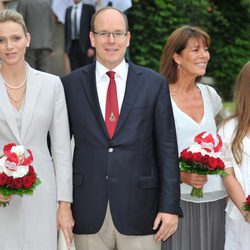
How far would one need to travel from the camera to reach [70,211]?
5250 millimetres

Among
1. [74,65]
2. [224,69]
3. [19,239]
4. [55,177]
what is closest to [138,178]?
[55,177]

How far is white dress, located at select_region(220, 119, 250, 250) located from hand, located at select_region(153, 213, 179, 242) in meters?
0.79

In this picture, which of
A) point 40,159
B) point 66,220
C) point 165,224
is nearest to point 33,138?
point 40,159

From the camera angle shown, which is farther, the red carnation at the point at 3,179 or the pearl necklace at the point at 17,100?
the pearl necklace at the point at 17,100

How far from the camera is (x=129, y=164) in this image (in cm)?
519

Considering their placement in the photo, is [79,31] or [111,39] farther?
[79,31]

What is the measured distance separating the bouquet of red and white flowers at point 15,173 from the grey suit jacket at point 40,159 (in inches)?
8.0

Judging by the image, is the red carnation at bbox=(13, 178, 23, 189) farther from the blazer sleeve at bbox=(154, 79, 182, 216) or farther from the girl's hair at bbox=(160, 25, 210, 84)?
the girl's hair at bbox=(160, 25, 210, 84)

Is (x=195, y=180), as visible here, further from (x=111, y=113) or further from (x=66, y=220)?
(x=66, y=220)

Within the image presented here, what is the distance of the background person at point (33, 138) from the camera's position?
5.13 meters

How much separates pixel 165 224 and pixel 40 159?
96 cm

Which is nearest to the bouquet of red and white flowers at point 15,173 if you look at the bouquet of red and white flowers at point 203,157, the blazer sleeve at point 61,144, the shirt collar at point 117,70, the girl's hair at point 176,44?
the blazer sleeve at point 61,144

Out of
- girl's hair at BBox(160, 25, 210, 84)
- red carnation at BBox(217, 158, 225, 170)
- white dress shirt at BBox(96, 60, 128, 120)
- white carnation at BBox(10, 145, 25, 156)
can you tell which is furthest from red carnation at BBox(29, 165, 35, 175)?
girl's hair at BBox(160, 25, 210, 84)

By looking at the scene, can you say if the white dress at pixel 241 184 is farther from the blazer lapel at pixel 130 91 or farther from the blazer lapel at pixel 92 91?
the blazer lapel at pixel 92 91
